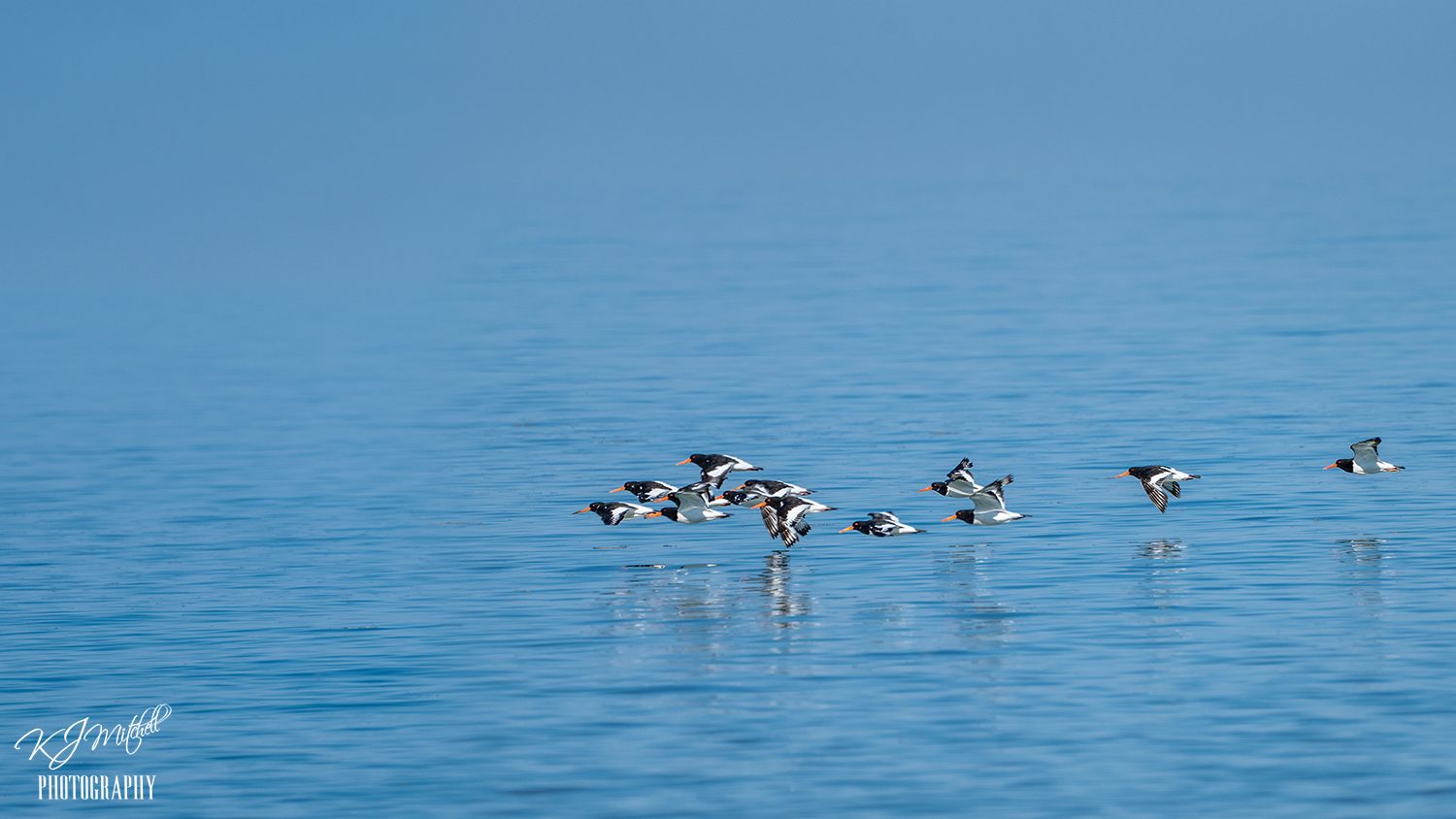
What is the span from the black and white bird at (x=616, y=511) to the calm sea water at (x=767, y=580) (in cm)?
52

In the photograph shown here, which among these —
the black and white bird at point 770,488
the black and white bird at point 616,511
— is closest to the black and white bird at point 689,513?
the black and white bird at point 616,511

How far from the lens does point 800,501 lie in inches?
1231

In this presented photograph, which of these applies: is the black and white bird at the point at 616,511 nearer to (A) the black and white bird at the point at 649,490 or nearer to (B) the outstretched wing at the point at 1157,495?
(A) the black and white bird at the point at 649,490

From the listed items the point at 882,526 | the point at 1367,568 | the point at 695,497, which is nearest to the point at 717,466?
the point at 695,497

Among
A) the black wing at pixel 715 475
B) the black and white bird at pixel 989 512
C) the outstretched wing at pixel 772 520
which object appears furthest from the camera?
the black wing at pixel 715 475

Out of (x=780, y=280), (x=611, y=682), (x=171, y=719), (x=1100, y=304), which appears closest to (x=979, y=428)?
(x=611, y=682)

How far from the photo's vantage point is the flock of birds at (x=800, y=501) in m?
31.2

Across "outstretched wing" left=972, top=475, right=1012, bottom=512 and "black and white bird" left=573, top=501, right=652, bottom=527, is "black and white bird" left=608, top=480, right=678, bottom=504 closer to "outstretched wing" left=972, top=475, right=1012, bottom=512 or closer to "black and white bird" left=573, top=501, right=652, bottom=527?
"black and white bird" left=573, top=501, right=652, bottom=527

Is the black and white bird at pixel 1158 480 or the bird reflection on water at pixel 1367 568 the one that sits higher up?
the black and white bird at pixel 1158 480

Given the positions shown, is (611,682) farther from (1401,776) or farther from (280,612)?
(1401,776)


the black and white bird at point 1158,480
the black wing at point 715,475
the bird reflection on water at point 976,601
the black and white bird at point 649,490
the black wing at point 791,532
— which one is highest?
the black wing at point 715,475

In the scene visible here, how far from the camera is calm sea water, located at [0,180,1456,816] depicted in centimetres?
→ 2116

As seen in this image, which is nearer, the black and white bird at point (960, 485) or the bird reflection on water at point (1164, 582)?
the bird reflection on water at point (1164, 582)
